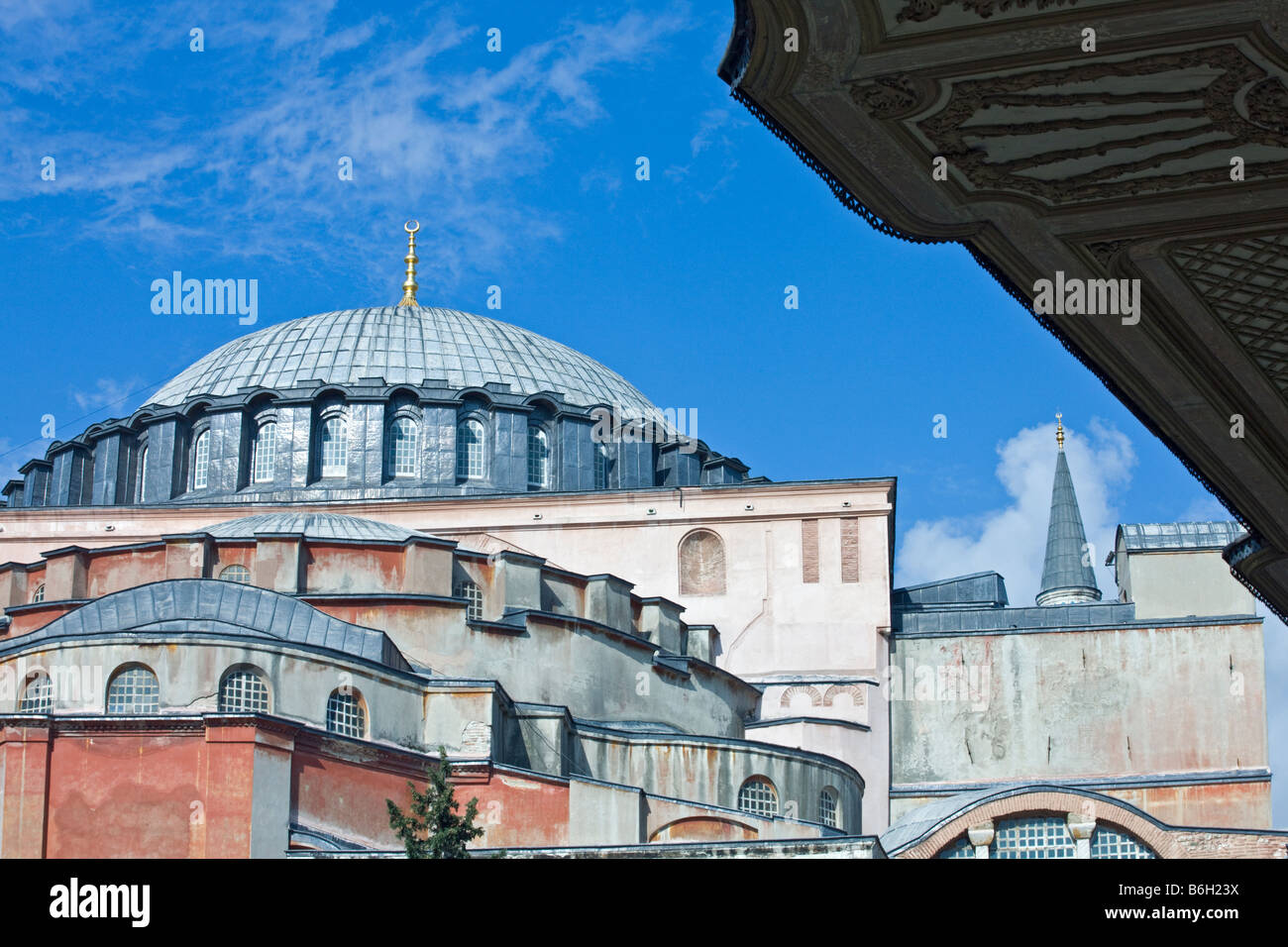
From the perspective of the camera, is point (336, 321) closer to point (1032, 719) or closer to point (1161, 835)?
point (1032, 719)

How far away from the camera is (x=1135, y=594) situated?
1339 inches

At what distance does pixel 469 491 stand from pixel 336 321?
24.5ft

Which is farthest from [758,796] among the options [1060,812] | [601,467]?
[601,467]

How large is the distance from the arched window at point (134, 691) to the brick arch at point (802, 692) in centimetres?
1177

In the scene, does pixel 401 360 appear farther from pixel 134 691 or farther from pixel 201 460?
pixel 134 691

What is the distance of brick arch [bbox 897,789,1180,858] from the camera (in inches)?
968

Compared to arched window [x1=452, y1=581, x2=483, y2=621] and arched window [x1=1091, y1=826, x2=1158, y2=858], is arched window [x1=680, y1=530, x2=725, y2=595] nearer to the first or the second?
arched window [x1=452, y1=581, x2=483, y2=621]

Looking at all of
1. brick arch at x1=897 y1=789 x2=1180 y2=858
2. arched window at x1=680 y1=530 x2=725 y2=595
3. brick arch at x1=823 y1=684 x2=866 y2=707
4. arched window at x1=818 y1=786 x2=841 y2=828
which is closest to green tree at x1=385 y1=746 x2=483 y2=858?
brick arch at x1=897 y1=789 x2=1180 y2=858

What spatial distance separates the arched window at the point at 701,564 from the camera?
3441cm

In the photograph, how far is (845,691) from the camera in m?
32.7

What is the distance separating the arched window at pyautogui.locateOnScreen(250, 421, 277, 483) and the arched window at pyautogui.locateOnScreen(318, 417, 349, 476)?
34.2 inches

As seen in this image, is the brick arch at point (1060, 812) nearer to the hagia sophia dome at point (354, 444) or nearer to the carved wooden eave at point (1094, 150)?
the hagia sophia dome at point (354, 444)
